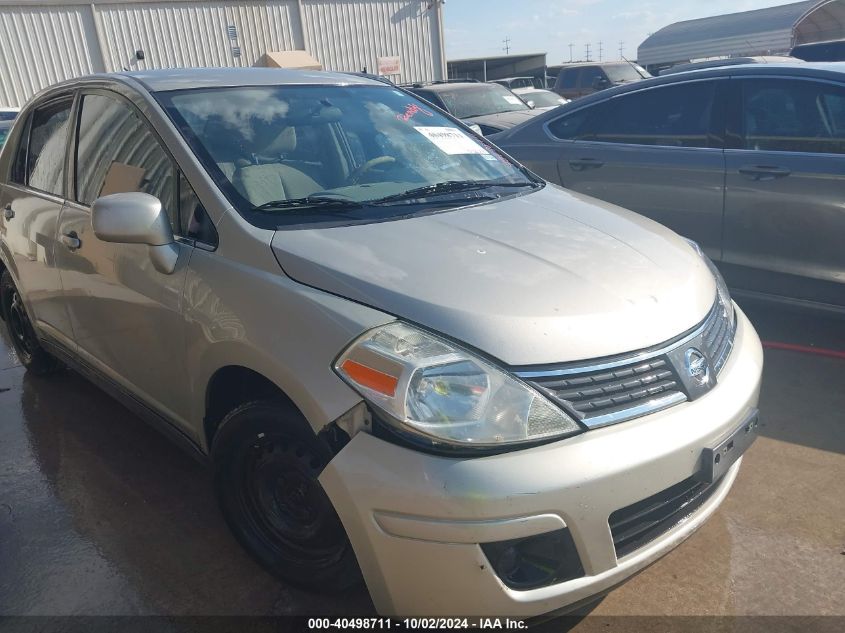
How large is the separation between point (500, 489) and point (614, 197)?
3283 mm

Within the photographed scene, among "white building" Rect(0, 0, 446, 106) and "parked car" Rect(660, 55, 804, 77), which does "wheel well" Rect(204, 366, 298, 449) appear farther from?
"white building" Rect(0, 0, 446, 106)

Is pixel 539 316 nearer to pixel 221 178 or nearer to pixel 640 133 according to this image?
pixel 221 178

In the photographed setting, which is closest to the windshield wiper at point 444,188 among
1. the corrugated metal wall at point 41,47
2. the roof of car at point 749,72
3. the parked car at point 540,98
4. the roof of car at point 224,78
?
the roof of car at point 224,78

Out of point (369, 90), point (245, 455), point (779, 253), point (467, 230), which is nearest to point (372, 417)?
point (245, 455)

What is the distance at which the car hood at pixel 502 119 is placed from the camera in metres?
9.45

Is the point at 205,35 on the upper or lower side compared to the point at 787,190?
upper

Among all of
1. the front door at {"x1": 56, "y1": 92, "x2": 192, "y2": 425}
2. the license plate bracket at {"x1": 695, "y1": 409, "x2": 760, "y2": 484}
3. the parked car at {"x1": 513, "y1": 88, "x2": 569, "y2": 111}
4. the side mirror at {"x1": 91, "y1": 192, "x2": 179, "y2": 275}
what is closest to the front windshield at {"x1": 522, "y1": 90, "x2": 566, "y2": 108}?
the parked car at {"x1": 513, "y1": 88, "x2": 569, "y2": 111}

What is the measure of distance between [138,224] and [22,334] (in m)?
2.55

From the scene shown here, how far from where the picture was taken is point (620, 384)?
6.10 feet

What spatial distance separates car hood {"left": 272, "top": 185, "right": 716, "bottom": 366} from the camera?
6.10 feet

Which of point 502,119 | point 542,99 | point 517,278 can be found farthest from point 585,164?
point 542,99

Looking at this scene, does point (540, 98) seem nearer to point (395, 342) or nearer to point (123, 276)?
point (123, 276)

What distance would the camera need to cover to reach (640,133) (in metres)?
4.53

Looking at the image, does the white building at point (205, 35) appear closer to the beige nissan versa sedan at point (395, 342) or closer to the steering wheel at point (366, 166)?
the beige nissan versa sedan at point (395, 342)
